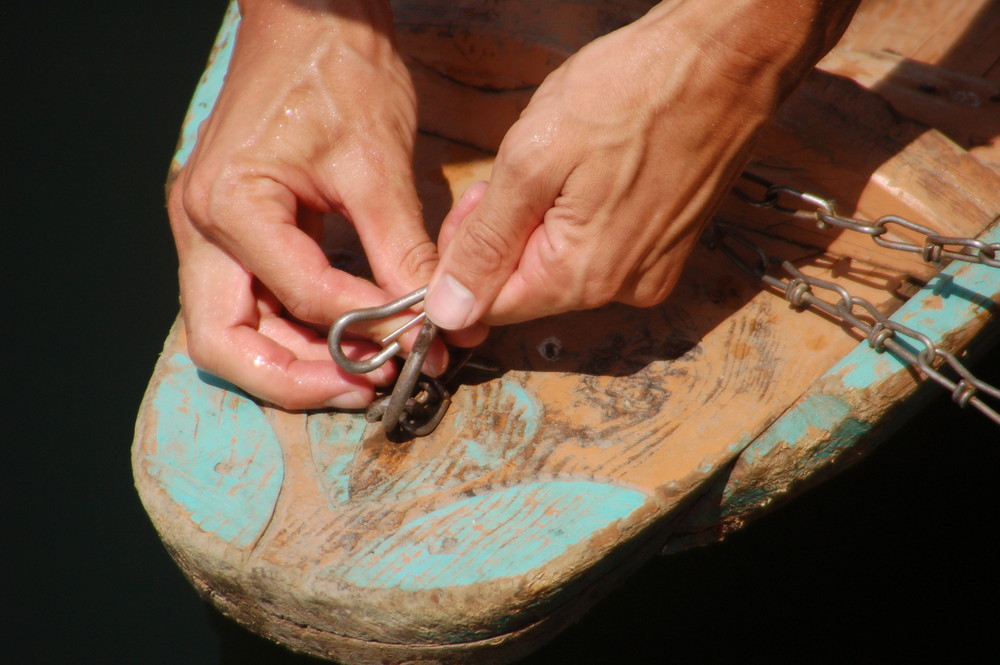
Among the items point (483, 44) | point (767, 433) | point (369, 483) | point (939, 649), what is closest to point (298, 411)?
point (369, 483)

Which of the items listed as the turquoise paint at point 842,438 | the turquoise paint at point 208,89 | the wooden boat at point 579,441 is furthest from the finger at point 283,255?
the turquoise paint at point 842,438

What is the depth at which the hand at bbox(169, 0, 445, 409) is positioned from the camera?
62.3 inches

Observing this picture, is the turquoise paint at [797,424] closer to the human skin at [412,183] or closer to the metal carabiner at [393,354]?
the human skin at [412,183]

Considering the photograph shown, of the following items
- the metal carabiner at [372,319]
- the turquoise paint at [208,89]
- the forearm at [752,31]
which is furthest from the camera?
the turquoise paint at [208,89]

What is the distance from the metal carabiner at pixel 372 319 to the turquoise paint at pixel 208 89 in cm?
84

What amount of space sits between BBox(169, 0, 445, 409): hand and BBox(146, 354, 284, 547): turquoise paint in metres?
0.07

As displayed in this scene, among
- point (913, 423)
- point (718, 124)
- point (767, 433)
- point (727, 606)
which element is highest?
point (718, 124)

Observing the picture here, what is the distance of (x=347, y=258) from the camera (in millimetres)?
1948

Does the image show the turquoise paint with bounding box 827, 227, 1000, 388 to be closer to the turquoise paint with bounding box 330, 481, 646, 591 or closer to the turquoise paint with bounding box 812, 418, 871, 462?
the turquoise paint with bounding box 812, 418, 871, 462

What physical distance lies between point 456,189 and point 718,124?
2.70 ft

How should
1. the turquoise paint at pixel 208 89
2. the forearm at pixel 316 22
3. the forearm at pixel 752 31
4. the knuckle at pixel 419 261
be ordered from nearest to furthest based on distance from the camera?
the forearm at pixel 752 31 → the knuckle at pixel 419 261 → the forearm at pixel 316 22 → the turquoise paint at pixel 208 89

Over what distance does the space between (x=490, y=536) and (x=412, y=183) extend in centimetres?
65

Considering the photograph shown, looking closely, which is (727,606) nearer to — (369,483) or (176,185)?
(369,483)

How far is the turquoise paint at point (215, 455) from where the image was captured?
153 centimetres
